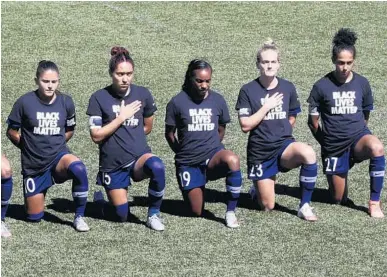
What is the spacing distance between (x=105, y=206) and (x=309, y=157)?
2.13 meters

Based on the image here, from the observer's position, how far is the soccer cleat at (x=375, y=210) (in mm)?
12578

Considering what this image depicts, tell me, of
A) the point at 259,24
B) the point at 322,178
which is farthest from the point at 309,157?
the point at 259,24

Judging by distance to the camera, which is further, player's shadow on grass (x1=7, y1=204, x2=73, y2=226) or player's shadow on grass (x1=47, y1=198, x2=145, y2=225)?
player's shadow on grass (x1=47, y1=198, x2=145, y2=225)

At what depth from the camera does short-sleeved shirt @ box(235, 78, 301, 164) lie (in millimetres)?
12578

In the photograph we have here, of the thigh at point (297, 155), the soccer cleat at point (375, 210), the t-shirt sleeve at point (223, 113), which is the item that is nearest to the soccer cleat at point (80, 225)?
the t-shirt sleeve at point (223, 113)

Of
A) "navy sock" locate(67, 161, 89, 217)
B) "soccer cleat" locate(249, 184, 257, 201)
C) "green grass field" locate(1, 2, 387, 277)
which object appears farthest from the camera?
"soccer cleat" locate(249, 184, 257, 201)

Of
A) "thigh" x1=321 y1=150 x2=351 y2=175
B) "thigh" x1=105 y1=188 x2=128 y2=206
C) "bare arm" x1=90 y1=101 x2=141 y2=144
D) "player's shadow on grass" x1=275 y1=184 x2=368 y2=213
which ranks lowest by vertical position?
"player's shadow on grass" x1=275 y1=184 x2=368 y2=213

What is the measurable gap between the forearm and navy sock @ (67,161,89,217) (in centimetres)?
33

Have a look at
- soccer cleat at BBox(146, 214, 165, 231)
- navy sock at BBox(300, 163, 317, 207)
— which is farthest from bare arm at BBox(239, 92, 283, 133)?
soccer cleat at BBox(146, 214, 165, 231)

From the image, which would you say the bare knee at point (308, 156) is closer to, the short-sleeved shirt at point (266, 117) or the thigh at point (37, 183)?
the short-sleeved shirt at point (266, 117)

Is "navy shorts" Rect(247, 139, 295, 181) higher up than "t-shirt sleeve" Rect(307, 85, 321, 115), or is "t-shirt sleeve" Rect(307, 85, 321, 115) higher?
"t-shirt sleeve" Rect(307, 85, 321, 115)

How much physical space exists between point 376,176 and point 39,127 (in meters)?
3.40

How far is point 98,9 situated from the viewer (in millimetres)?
21250

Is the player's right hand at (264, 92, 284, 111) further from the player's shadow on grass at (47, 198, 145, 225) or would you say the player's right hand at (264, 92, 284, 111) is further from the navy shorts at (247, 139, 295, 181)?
the player's shadow on grass at (47, 198, 145, 225)
